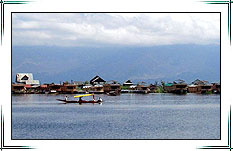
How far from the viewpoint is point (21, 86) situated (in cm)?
5297

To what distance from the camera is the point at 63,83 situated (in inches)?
2062

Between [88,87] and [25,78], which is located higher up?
[25,78]

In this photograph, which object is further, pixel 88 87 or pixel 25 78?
pixel 88 87

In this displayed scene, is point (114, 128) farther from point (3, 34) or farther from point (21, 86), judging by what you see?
point (21, 86)

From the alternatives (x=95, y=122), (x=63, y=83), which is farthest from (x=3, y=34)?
(x=63, y=83)

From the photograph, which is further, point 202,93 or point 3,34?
point 202,93
